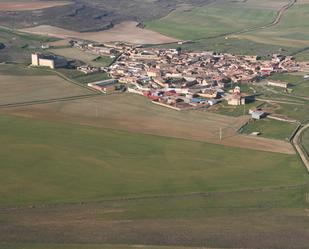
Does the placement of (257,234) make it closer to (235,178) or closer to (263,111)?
(235,178)

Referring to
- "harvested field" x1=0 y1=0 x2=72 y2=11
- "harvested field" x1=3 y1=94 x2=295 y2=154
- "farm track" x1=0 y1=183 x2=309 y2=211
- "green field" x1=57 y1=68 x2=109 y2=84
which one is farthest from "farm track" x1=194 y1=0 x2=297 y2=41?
"farm track" x1=0 y1=183 x2=309 y2=211

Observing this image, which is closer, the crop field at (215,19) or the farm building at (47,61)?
the farm building at (47,61)

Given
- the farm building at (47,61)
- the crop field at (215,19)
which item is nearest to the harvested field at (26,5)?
the crop field at (215,19)

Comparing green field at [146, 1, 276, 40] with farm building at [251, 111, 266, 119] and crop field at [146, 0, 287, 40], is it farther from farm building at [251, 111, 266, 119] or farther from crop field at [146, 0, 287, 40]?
farm building at [251, 111, 266, 119]

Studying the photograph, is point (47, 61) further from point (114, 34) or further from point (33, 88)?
point (114, 34)

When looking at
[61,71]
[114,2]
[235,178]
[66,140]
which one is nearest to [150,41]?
[61,71]

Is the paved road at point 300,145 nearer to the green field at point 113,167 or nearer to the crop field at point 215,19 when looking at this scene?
the green field at point 113,167

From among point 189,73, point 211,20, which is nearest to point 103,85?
point 189,73
